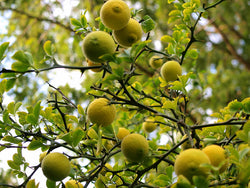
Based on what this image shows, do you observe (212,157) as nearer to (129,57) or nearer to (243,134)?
(243,134)

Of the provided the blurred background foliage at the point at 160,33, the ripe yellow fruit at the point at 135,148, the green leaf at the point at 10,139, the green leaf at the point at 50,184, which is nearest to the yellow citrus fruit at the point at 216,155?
the ripe yellow fruit at the point at 135,148

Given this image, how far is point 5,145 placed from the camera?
1.12m

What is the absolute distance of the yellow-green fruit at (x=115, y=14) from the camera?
975 millimetres

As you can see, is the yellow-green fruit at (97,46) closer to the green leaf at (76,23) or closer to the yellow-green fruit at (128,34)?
the yellow-green fruit at (128,34)

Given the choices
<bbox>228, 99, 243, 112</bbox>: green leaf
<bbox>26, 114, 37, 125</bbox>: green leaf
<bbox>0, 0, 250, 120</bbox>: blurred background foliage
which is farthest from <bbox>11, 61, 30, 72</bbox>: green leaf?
<bbox>0, 0, 250, 120</bbox>: blurred background foliage

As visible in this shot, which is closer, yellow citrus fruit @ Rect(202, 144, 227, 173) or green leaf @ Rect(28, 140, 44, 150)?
yellow citrus fruit @ Rect(202, 144, 227, 173)

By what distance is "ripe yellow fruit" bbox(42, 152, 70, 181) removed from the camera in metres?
0.92

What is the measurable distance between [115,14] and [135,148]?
542 mm

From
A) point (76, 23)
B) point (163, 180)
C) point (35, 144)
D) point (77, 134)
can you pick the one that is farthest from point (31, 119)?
point (163, 180)

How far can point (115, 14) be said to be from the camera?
3.18 feet

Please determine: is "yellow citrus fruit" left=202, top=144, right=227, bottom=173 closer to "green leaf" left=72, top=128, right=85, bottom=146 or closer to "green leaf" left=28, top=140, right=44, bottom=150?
"green leaf" left=72, top=128, right=85, bottom=146

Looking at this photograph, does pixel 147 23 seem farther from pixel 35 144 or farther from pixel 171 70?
pixel 35 144

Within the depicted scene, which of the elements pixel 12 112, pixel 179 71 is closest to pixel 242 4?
pixel 179 71

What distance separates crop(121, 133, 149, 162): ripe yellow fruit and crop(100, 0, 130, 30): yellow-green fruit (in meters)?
0.47
